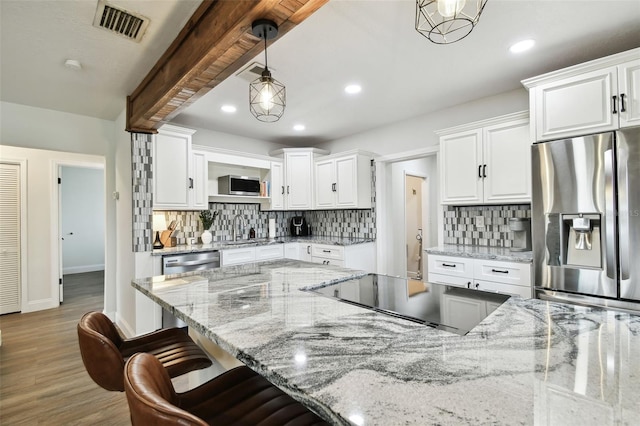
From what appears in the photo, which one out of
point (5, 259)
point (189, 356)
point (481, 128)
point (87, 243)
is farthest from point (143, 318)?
point (87, 243)

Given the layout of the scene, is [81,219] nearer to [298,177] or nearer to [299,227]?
[299,227]

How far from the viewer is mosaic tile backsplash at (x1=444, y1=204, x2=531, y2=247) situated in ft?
10.3

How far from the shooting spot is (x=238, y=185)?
4.11m

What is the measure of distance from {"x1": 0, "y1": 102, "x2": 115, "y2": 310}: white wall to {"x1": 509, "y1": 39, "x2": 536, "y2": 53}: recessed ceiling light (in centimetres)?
436

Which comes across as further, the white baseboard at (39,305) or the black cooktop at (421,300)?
the white baseboard at (39,305)

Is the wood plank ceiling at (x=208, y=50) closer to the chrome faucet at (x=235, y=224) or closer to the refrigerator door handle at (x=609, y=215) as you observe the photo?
the chrome faucet at (x=235, y=224)

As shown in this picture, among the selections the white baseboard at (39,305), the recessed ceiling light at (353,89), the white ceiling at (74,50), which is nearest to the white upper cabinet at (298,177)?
the recessed ceiling light at (353,89)

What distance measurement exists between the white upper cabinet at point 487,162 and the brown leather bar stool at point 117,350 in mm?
2771

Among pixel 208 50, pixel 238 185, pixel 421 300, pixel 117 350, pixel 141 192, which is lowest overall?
pixel 117 350

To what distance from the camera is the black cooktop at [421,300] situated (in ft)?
3.67

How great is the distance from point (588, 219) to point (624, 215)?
183mm

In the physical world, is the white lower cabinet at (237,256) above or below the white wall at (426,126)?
below

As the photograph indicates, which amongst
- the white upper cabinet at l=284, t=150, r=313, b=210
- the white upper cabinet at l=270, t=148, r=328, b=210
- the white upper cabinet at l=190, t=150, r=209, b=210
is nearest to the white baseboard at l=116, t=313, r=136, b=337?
the white upper cabinet at l=190, t=150, r=209, b=210

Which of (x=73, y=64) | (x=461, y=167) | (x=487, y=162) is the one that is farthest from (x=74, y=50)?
(x=487, y=162)
